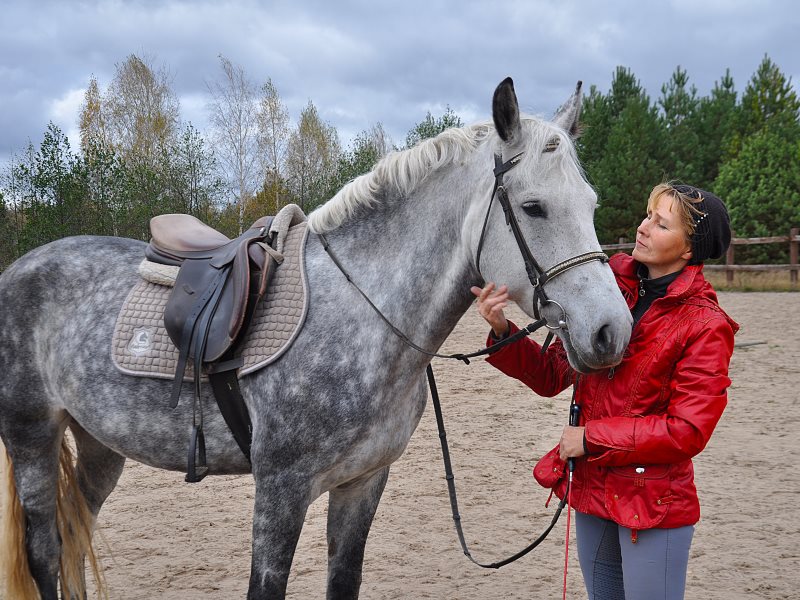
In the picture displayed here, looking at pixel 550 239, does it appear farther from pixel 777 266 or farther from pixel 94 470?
pixel 777 266

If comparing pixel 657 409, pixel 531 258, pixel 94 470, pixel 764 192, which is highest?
pixel 764 192

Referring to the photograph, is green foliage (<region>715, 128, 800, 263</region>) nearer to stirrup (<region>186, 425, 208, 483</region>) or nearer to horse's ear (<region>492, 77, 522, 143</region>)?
horse's ear (<region>492, 77, 522, 143</region>)

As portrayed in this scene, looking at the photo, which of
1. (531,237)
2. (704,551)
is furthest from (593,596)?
(704,551)

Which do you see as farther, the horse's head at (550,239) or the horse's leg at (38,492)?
the horse's leg at (38,492)

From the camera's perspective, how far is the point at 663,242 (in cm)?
191

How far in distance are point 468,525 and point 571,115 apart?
2968mm

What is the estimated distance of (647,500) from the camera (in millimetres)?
1848

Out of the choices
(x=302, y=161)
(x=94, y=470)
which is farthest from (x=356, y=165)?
(x=94, y=470)

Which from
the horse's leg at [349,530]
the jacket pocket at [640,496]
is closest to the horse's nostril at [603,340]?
the jacket pocket at [640,496]

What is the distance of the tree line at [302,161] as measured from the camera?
45.6ft

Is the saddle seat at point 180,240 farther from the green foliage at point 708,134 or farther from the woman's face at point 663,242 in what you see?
the green foliage at point 708,134

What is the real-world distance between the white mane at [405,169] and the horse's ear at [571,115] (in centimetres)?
16

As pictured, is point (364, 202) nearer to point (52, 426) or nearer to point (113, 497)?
point (52, 426)

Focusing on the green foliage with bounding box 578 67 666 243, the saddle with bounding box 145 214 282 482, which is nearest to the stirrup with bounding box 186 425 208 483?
the saddle with bounding box 145 214 282 482
